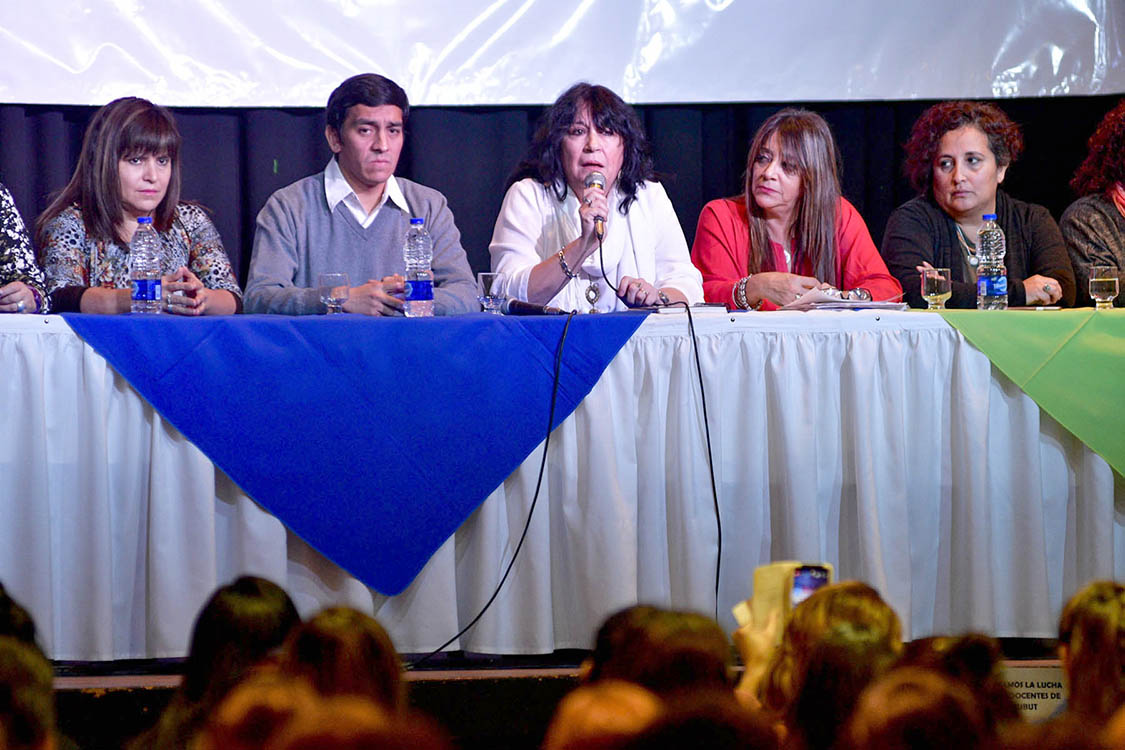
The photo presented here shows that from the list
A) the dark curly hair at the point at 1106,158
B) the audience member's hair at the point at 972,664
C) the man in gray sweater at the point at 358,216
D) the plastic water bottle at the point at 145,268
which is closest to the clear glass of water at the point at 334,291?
the man in gray sweater at the point at 358,216

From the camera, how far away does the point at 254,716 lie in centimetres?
76

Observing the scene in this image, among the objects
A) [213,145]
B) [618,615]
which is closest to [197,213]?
[213,145]

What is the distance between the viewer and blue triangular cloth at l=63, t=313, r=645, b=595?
7.09ft

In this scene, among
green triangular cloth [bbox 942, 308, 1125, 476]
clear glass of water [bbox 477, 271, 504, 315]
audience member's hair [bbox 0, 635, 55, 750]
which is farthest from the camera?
clear glass of water [bbox 477, 271, 504, 315]

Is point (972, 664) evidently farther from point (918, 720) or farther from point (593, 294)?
point (593, 294)

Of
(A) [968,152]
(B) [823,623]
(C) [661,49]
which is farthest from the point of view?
(C) [661,49]

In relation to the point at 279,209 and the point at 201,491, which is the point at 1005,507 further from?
the point at 279,209

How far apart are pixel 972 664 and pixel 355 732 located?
2.04ft

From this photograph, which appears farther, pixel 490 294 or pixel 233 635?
pixel 490 294

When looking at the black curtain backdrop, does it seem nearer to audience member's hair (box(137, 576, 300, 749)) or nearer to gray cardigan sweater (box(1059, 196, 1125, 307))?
gray cardigan sweater (box(1059, 196, 1125, 307))

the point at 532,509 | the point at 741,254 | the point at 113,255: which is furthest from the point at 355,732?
the point at 741,254

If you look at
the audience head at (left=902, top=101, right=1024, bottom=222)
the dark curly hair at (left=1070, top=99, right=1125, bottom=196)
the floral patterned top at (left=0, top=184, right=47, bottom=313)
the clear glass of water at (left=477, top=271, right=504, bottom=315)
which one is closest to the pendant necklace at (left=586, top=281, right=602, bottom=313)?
the clear glass of water at (left=477, top=271, right=504, bottom=315)

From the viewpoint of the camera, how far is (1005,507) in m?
2.34

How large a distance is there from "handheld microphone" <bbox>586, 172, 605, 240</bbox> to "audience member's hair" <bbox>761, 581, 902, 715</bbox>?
5.36ft
